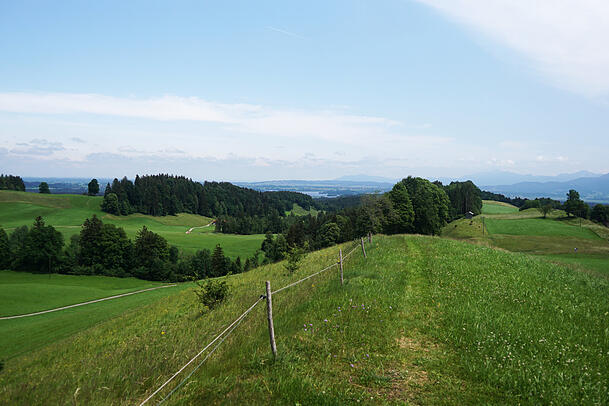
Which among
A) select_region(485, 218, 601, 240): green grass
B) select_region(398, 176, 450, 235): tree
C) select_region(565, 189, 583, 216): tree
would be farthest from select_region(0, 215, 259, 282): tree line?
select_region(565, 189, 583, 216): tree

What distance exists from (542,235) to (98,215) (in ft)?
485

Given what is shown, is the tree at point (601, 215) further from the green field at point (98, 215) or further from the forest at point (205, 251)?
the green field at point (98, 215)

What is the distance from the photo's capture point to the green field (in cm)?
9525

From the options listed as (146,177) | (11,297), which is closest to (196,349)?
(11,297)

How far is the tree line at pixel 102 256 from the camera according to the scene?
65938mm

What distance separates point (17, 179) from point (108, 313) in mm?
199121

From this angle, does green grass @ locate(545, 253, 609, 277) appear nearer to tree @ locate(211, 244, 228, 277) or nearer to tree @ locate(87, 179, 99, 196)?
tree @ locate(211, 244, 228, 277)

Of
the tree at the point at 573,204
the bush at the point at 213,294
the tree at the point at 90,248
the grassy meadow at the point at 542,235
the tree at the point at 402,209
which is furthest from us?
the tree at the point at 573,204

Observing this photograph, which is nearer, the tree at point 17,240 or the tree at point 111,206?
the tree at point 17,240

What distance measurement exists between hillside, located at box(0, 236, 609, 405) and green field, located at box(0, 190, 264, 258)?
81.8 metres

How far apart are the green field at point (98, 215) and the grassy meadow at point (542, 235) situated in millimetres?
63333

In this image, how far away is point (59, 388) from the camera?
6.15 m

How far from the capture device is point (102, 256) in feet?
240

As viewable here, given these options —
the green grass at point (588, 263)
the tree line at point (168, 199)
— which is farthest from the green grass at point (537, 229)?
the tree line at point (168, 199)
